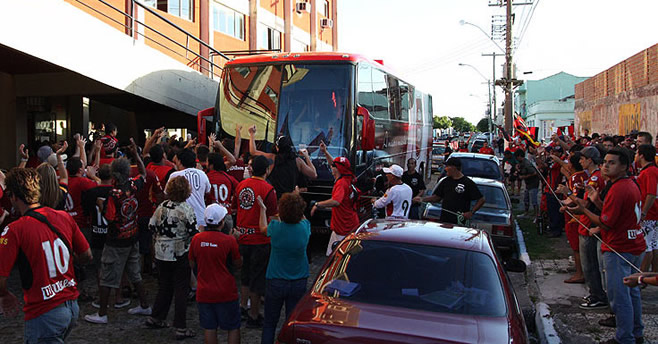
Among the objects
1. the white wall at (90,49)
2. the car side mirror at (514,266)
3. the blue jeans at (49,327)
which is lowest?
the blue jeans at (49,327)

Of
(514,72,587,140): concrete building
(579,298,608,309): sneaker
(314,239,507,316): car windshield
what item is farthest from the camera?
(514,72,587,140): concrete building

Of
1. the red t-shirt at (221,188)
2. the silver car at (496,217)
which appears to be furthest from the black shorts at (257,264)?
the silver car at (496,217)

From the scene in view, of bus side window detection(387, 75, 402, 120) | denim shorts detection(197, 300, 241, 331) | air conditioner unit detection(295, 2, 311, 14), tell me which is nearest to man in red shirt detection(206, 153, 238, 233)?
denim shorts detection(197, 300, 241, 331)

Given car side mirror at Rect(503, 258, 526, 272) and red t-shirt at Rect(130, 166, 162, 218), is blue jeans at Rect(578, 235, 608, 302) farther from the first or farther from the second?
red t-shirt at Rect(130, 166, 162, 218)

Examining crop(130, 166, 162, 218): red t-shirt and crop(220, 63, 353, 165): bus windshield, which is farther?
crop(220, 63, 353, 165): bus windshield

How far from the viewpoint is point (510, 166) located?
16984 millimetres

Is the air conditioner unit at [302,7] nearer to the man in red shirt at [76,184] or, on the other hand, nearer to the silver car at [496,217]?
the silver car at [496,217]

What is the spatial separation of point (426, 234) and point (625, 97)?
1756cm

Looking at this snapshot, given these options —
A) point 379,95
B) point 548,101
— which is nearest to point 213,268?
point 379,95

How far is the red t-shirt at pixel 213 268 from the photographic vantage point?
16.8 feet

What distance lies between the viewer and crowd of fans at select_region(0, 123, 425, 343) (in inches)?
158

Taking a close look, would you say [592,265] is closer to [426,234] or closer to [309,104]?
[426,234]

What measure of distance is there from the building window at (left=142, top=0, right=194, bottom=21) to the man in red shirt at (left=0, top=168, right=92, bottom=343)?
67.8 feet

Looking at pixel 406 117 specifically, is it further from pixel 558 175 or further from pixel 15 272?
pixel 15 272
